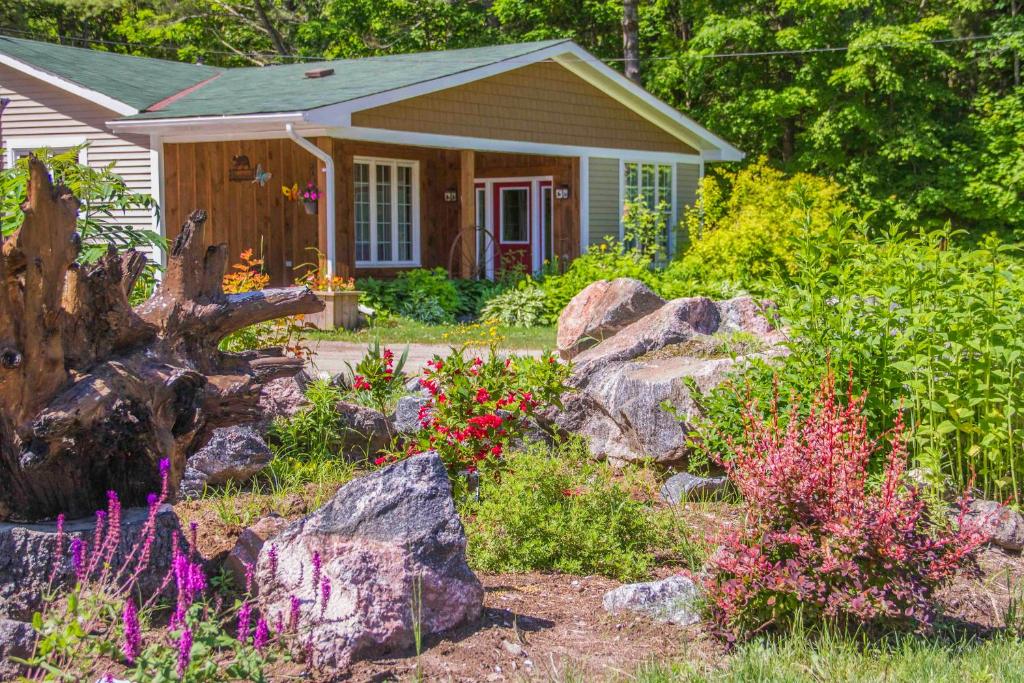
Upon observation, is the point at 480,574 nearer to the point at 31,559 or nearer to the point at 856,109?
the point at 31,559

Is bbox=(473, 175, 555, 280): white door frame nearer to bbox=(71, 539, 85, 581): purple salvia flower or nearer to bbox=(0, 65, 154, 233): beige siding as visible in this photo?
bbox=(0, 65, 154, 233): beige siding

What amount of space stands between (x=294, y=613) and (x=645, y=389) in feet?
10.8

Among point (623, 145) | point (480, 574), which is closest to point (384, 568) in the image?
point (480, 574)

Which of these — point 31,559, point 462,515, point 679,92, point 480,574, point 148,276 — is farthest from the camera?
point 679,92

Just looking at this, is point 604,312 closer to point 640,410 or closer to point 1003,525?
point 640,410

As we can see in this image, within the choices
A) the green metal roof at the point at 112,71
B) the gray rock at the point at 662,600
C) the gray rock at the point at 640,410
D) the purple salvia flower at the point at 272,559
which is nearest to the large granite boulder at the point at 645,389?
the gray rock at the point at 640,410

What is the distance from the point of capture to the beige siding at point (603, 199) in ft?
71.3

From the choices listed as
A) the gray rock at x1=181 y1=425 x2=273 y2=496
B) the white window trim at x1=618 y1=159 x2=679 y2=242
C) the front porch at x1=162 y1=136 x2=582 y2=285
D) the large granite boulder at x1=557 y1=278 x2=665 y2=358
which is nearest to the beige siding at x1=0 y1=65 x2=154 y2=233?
the front porch at x1=162 y1=136 x2=582 y2=285

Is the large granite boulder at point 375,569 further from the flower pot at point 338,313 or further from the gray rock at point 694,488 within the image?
the flower pot at point 338,313

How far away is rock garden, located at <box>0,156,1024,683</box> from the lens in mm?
3789

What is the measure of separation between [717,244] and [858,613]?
49.9 feet

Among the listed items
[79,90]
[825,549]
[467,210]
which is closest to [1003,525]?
[825,549]

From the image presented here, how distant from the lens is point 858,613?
3.79 m

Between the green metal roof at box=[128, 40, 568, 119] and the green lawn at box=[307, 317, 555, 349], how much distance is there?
3.07m
